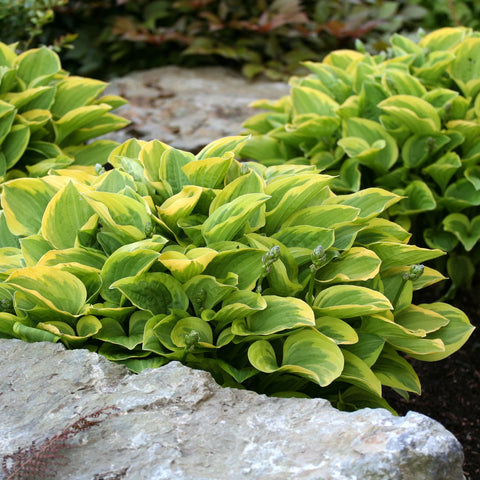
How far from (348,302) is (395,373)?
14.4 inches

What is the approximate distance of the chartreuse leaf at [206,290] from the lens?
6.30ft

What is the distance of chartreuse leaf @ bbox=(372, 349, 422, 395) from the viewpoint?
2.15 metres

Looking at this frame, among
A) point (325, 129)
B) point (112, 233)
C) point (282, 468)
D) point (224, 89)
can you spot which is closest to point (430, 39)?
point (325, 129)

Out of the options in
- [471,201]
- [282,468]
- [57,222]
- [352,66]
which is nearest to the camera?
[282,468]

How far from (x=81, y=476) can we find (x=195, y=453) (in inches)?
10.2

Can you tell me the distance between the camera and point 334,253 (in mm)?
2119

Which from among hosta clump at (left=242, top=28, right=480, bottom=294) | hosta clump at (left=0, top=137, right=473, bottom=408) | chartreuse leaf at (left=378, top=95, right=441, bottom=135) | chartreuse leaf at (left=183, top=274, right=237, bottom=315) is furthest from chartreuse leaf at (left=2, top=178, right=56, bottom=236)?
chartreuse leaf at (left=378, top=95, right=441, bottom=135)

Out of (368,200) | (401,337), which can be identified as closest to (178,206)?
(368,200)

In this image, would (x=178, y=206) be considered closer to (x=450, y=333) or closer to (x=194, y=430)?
(x=194, y=430)

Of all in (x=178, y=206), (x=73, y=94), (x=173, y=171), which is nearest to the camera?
(x=178, y=206)

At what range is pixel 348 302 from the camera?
200 cm

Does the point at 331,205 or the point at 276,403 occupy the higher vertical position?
the point at 331,205

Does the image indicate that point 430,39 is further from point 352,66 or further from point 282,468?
point 282,468

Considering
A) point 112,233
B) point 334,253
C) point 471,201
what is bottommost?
point 471,201
